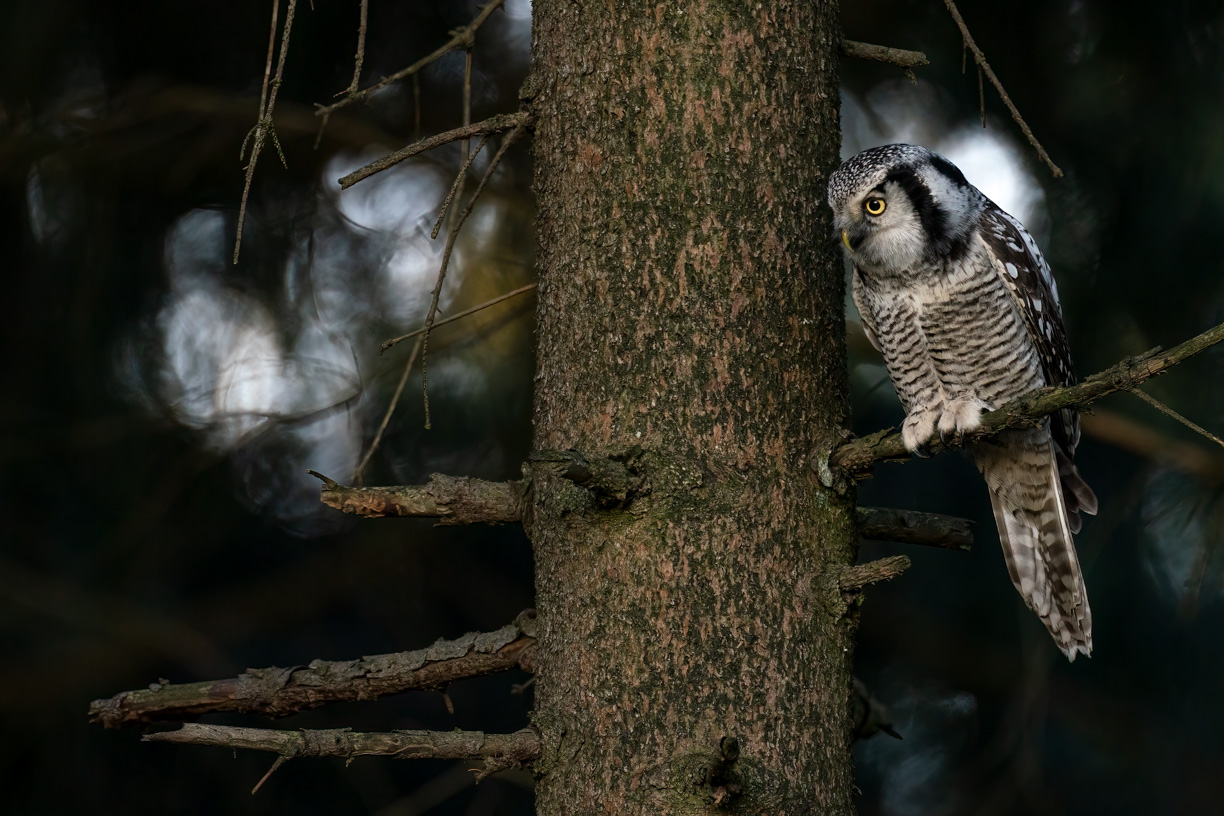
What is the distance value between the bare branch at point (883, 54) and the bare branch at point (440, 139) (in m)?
0.63

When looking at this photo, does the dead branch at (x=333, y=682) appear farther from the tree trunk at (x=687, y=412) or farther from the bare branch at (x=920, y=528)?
the bare branch at (x=920, y=528)

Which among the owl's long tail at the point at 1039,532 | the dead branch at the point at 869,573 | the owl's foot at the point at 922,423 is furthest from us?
the owl's long tail at the point at 1039,532

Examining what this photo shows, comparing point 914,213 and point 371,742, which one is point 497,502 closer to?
point 371,742

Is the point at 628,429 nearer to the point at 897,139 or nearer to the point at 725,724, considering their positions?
the point at 725,724

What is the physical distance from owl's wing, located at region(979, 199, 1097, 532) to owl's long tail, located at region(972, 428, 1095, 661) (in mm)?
52

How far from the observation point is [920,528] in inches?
82.7

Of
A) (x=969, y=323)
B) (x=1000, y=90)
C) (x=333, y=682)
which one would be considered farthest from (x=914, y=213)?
(x=333, y=682)

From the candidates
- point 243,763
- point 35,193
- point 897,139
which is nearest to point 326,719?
point 243,763

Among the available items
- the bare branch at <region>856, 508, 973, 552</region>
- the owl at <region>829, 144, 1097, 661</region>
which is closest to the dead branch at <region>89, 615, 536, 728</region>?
the bare branch at <region>856, 508, 973, 552</region>

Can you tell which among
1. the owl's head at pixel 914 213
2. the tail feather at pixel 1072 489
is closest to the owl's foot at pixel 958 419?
the owl's head at pixel 914 213

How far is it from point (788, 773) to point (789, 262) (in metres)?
0.81

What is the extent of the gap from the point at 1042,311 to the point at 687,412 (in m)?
1.26

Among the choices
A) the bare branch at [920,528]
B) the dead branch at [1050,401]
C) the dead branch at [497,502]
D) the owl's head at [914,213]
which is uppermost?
the owl's head at [914,213]

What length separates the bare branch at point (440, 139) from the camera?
1.83 m
